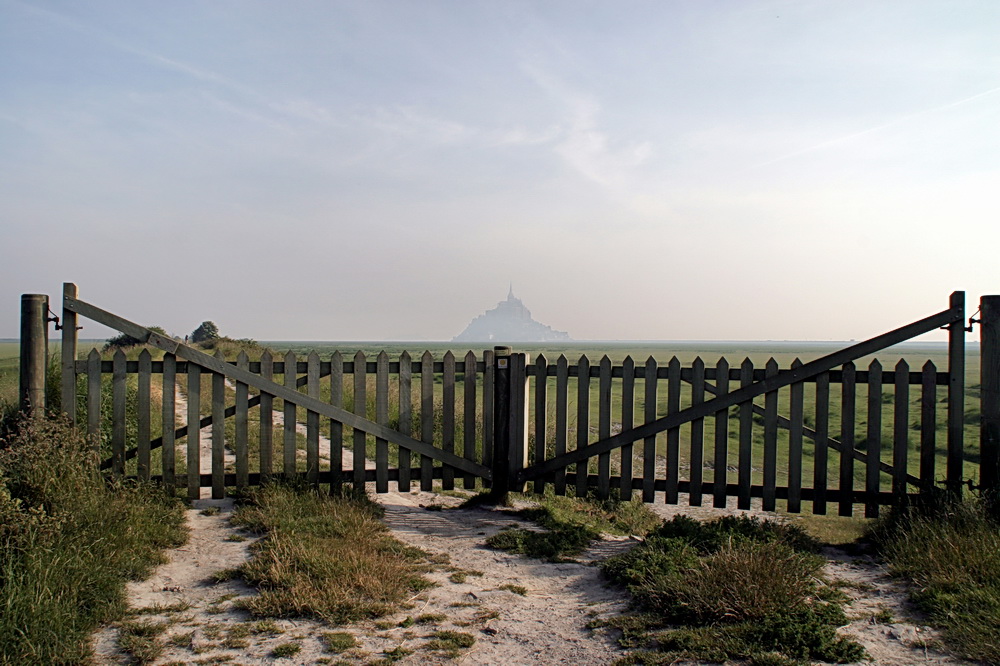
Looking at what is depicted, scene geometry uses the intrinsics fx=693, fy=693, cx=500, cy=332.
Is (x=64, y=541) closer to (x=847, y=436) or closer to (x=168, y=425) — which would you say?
(x=168, y=425)

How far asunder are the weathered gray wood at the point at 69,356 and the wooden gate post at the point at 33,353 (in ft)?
0.59

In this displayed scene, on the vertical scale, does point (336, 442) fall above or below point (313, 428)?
below

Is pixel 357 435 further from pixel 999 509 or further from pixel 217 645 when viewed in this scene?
pixel 999 509

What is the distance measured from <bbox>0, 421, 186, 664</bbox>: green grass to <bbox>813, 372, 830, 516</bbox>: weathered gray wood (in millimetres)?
6118

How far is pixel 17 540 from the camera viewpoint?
467 cm

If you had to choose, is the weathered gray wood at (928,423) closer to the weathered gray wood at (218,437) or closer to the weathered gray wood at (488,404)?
the weathered gray wood at (488,404)

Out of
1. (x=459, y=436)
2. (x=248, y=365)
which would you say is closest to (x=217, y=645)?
(x=248, y=365)

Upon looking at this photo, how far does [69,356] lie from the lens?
23.7 feet

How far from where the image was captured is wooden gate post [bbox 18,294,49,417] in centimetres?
700

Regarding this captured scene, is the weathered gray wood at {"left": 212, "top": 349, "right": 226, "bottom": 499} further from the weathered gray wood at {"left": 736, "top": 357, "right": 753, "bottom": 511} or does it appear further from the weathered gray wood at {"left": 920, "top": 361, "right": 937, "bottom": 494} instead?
the weathered gray wood at {"left": 920, "top": 361, "right": 937, "bottom": 494}

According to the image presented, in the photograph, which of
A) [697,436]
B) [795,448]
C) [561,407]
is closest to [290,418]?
[561,407]

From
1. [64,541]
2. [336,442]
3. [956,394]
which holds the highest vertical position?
[956,394]

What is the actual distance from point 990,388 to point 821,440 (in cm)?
166

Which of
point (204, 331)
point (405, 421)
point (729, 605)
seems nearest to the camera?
point (729, 605)
